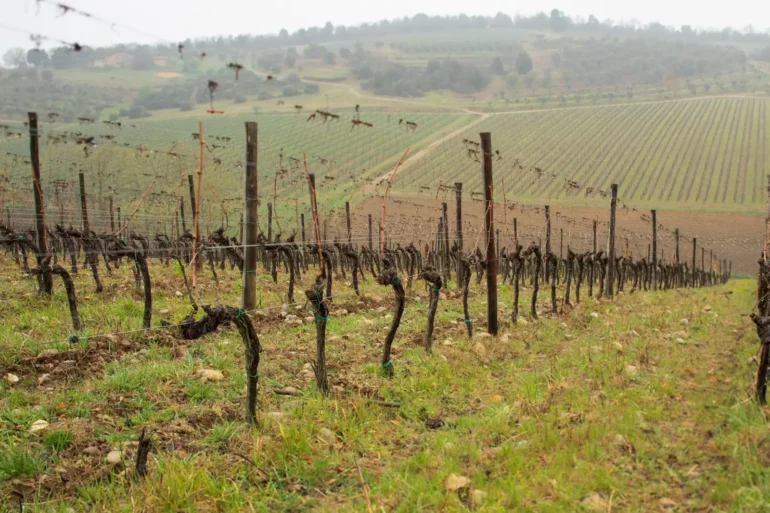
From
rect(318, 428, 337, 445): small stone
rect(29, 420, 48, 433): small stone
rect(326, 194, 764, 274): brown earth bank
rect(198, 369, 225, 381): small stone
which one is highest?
rect(29, 420, 48, 433): small stone

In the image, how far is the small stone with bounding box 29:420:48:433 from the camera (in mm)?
5879

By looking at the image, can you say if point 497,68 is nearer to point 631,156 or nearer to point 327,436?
point 631,156

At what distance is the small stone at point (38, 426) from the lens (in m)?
5.88

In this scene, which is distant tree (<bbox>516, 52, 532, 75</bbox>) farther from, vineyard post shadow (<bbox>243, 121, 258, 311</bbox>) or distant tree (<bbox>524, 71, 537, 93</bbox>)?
vineyard post shadow (<bbox>243, 121, 258, 311</bbox>)

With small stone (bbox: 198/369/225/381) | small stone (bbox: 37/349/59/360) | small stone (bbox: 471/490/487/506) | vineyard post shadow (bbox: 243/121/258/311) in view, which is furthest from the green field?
small stone (bbox: 471/490/487/506)

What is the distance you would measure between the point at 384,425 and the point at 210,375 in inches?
98.2

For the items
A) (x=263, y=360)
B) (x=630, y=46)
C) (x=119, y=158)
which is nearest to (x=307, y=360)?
(x=263, y=360)

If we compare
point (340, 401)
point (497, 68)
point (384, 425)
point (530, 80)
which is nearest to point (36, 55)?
point (340, 401)

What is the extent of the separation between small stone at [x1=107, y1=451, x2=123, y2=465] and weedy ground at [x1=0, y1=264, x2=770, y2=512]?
10 cm

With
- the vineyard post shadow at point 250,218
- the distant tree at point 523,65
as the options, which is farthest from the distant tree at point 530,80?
the vineyard post shadow at point 250,218

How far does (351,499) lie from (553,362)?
4917 mm

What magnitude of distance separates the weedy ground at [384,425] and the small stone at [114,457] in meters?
0.10

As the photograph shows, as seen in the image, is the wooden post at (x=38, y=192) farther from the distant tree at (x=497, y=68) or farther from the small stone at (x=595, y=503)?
the distant tree at (x=497, y=68)

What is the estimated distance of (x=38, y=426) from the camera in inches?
233
